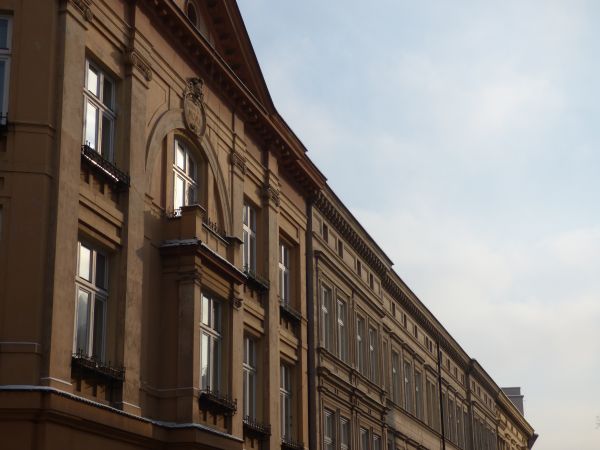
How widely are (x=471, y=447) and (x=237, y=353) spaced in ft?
129

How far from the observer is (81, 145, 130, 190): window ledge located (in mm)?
20438

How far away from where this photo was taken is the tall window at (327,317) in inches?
1391

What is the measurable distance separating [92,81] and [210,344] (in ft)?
22.7

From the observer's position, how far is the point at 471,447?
6238cm

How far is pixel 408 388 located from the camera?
4728 cm

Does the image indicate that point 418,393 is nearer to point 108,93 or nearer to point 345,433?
point 345,433

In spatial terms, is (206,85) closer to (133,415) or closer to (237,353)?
(237,353)

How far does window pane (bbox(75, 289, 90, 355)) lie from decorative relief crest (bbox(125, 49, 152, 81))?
206 inches

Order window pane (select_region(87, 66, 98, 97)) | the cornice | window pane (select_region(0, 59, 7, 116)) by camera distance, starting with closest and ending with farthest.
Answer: window pane (select_region(0, 59, 7, 116)) < window pane (select_region(87, 66, 98, 97)) < the cornice

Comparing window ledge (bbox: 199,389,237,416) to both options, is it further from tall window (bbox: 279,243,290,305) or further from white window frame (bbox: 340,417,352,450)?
white window frame (bbox: 340,417,352,450)

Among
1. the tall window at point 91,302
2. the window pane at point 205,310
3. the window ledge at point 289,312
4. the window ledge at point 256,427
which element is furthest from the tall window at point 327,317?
the tall window at point 91,302

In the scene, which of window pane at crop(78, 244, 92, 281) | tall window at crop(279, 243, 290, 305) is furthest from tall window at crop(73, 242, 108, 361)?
tall window at crop(279, 243, 290, 305)

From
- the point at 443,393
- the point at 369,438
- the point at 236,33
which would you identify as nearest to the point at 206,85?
the point at 236,33

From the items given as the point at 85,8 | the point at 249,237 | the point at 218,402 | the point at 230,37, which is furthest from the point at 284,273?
the point at 85,8
